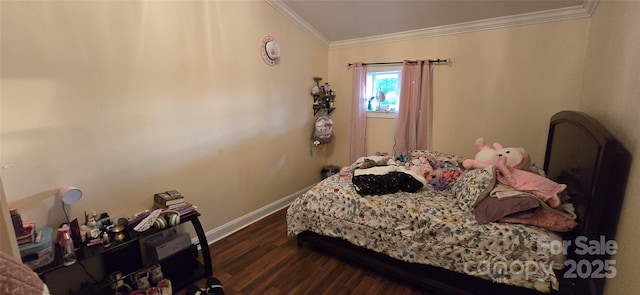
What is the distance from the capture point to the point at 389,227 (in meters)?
1.93

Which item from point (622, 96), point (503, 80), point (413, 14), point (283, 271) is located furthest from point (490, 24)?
point (283, 271)

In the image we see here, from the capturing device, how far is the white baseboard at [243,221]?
252cm

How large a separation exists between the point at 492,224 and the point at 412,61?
207 cm

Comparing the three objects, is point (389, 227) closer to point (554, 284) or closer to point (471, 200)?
point (471, 200)

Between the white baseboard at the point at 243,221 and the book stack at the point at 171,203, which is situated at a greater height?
the book stack at the point at 171,203

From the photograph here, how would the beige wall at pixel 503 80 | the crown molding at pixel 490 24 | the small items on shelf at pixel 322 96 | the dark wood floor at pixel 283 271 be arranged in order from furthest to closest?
the small items on shelf at pixel 322 96 → the beige wall at pixel 503 80 → the crown molding at pixel 490 24 → the dark wood floor at pixel 283 271

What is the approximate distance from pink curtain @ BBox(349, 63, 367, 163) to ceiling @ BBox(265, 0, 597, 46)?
45cm

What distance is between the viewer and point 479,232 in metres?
1.66

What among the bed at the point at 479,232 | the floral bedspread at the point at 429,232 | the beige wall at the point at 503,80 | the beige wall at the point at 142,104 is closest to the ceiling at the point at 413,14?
the beige wall at the point at 503,80

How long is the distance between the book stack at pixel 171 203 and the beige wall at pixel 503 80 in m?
2.70

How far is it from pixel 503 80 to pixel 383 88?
1.31m

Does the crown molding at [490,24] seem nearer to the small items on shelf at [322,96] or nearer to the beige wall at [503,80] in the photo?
the beige wall at [503,80]

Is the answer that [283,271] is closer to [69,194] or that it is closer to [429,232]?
[429,232]

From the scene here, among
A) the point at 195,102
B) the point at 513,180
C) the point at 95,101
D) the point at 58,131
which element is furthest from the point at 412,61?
the point at 58,131
